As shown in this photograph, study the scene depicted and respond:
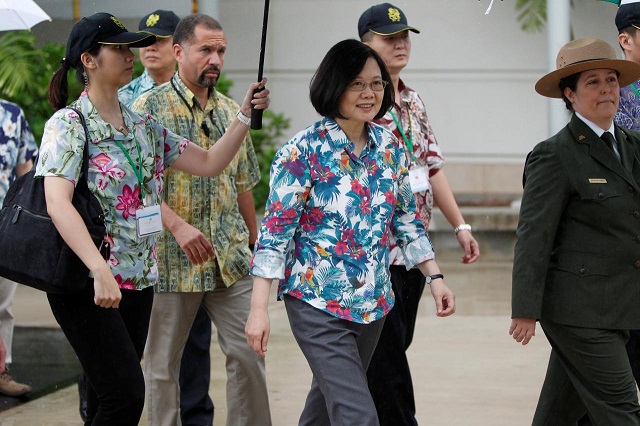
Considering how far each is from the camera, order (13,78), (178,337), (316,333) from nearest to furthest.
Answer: (316,333) < (178,337) < (13,78)

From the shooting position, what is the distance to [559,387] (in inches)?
178

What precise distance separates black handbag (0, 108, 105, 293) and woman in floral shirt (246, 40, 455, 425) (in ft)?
2.05

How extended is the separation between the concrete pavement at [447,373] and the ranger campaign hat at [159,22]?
83.2 inches

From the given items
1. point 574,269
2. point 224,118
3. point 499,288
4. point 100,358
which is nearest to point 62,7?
point 224,118

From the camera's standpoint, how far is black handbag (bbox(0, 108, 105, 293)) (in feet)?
13.9

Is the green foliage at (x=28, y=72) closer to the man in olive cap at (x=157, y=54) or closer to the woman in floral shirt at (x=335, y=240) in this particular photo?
the man in olive cap at (x=157, y=54)

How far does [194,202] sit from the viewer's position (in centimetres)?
547

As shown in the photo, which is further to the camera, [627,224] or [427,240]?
[427,240]

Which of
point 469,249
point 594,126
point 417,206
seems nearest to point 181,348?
point 417,206

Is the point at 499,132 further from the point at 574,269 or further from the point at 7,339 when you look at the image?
the point at 574,269

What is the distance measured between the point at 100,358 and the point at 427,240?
4.33 ft

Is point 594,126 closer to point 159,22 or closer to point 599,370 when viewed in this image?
point 599,370

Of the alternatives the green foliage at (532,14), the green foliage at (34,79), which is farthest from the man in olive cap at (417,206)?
the green foliage at (532,14)

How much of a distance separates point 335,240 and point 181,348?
5.20ft
